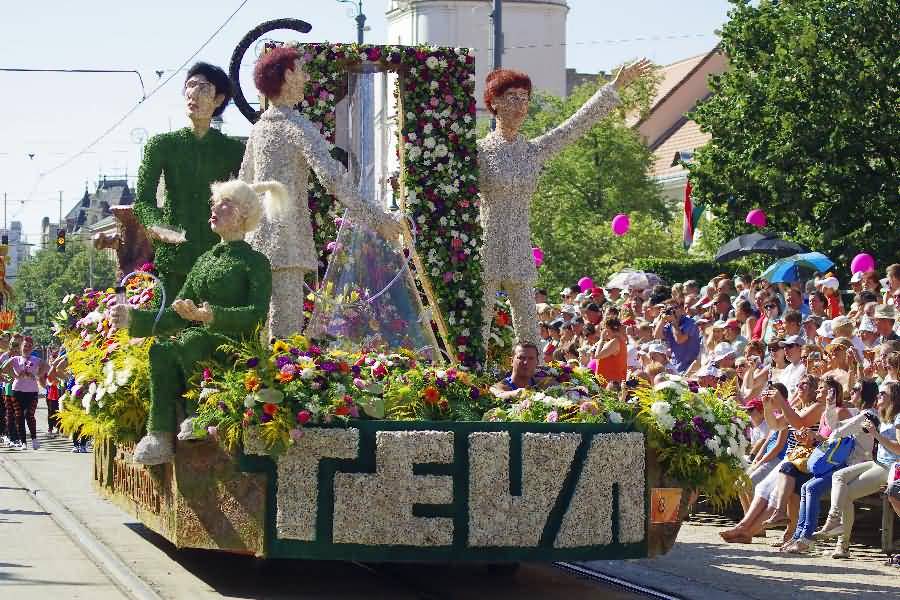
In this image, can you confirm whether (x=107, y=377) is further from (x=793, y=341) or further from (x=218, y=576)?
(x=793, y=341)

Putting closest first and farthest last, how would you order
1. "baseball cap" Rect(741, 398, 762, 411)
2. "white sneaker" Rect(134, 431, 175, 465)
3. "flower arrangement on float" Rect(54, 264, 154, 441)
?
1. "white sneaker" Rect(134, 431, 175, 465)
2. "flower arrangement on float" Rect(54, 264, 154, 441)
3. "baseball cap" Rect(741, 398, 762, 411)

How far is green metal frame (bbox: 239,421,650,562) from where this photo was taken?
26.1 feet

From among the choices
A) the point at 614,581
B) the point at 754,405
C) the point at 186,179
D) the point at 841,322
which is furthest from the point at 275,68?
the point at 841,322

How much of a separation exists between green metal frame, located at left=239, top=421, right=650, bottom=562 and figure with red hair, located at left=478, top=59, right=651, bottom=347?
278 cm

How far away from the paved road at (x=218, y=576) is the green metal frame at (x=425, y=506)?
0.80 meters

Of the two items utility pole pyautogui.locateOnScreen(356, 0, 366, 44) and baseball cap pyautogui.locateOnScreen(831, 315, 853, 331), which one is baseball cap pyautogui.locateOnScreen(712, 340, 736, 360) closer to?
baseball cap pyautogui.locateOnScreen(831, 315, 853, 331)

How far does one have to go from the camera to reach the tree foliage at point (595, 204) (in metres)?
43.4

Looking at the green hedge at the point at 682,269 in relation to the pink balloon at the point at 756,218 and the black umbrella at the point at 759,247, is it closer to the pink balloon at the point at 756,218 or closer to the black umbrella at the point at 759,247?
the pink balloon at the point at 756,218

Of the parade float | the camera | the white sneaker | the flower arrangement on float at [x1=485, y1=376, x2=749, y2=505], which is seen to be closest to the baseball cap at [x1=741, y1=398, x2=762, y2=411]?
the camera

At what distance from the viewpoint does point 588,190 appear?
45938 millimetres

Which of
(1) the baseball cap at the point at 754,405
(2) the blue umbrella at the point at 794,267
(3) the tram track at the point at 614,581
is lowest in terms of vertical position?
(3) the tram track at the point at 614,581

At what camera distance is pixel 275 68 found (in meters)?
9.67

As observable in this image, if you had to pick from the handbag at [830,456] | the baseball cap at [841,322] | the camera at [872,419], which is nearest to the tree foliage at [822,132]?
the baseball cap at [841,322]

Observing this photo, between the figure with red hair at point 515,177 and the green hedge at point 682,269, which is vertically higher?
the green hedge at point 682,269
